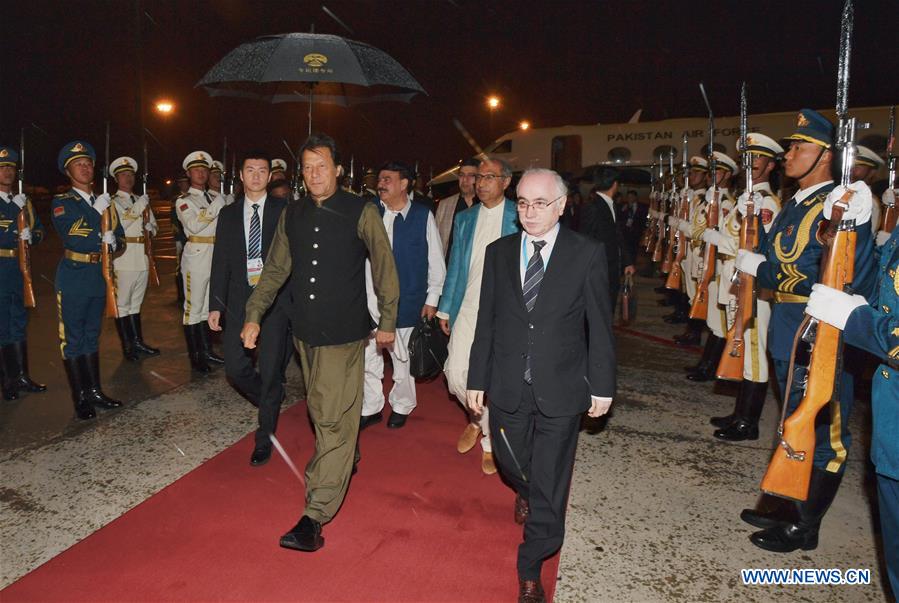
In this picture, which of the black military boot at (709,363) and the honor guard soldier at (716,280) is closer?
the honor guard soldier at (716,280)

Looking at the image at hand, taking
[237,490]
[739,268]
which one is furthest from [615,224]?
[237,490]

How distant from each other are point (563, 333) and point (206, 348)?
5.11 m

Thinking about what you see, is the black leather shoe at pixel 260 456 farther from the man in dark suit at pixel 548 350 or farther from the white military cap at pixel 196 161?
the white military cap at pixel 196 161

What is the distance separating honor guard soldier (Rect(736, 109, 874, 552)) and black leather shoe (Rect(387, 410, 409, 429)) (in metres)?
2.57

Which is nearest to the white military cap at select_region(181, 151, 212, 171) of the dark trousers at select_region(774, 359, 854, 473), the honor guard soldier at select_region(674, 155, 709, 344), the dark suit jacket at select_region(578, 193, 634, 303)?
the dark suit jacket at select_region(578, 193, 634, 303)

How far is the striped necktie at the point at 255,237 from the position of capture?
456 centimetres

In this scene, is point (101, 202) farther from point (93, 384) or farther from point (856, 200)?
point (856, 200)

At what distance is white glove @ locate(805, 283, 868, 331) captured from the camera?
2.45 m

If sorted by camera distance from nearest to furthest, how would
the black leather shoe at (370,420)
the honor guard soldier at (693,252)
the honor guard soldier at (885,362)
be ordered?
1. the honor guard soldier at (885,362)
2. the black leather shoe at (370,420)
3. the honor guard soldier at (693,252)

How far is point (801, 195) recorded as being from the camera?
11.8 ft

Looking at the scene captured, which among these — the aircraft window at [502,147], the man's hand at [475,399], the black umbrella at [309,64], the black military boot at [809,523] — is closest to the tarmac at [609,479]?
the black military boot at [809,523]

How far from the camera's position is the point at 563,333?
2.88 m

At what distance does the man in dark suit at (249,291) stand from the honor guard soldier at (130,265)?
3268mm

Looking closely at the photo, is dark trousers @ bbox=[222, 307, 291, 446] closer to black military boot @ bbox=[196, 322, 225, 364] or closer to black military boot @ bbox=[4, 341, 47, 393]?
black military boot @ bbox=[196, 322, 225, 364]
